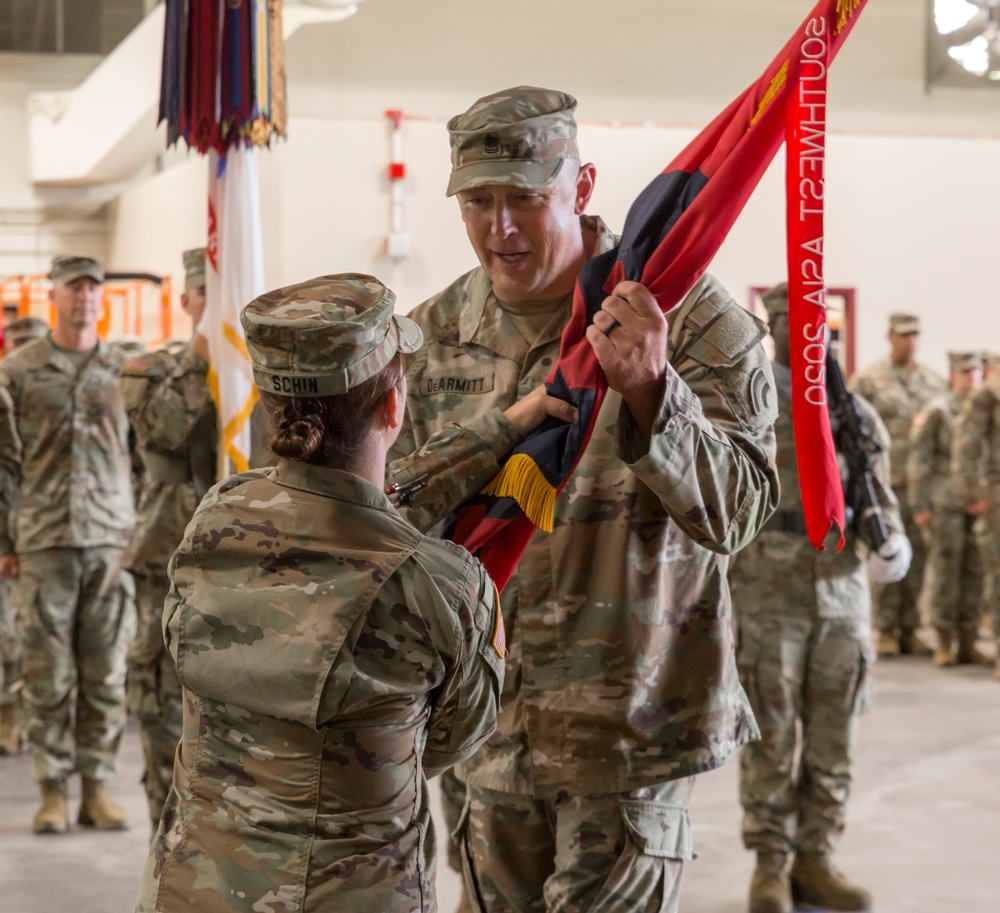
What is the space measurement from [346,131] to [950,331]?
4530mm

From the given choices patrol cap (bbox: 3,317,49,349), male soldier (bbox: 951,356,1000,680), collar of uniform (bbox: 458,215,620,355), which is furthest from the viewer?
male soldier (bbox: 951,356,1000,680)

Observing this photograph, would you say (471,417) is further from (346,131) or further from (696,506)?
(346,131)

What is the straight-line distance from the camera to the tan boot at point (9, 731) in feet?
20.3

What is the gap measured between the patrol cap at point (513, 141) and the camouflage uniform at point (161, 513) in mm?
2041

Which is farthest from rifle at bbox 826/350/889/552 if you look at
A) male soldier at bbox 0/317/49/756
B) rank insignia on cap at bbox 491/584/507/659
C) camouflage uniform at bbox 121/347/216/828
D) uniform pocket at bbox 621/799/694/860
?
male soldier at bbox 0/317/49/756

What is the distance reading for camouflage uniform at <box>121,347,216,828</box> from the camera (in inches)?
161

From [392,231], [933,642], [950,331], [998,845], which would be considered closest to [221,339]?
[998,845]

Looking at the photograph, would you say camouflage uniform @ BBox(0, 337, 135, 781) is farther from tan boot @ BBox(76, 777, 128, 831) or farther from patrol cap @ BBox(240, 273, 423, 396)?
patrol cap @ BBox(240, 273, 423, 396)

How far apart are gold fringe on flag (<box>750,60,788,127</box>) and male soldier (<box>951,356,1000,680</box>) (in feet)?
19.4

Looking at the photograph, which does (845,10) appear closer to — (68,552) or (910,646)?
(68,552)

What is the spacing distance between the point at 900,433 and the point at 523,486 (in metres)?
6.97

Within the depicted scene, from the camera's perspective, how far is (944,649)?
818 cm

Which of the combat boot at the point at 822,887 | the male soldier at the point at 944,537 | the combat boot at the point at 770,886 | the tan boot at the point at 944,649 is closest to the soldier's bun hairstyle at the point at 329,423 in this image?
the combat boot at the point at 770,886

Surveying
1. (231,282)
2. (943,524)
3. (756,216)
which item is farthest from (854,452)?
(756,216)
